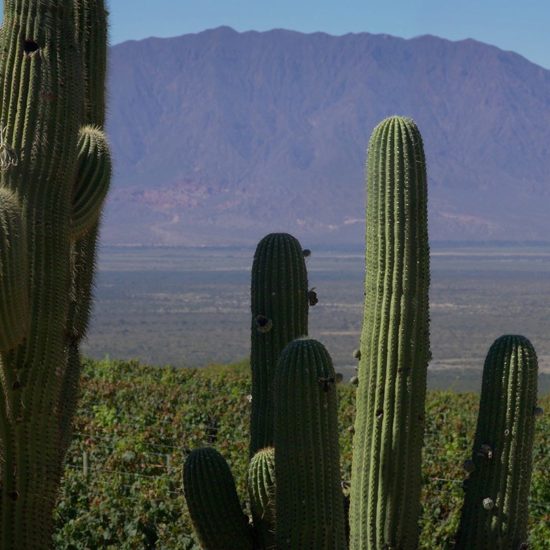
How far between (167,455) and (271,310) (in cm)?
596

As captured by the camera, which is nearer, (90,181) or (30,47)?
(30,47)

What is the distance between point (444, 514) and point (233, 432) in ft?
17.4

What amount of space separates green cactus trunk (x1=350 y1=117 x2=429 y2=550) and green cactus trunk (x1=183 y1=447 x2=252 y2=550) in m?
0.72

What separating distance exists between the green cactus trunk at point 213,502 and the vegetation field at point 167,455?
8.12ft

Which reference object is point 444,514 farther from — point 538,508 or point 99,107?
point 99,107

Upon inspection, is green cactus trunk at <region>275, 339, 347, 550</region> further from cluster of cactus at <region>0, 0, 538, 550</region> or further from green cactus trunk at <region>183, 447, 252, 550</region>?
green cactus trunk at <region>183, 447, 252, 550</region>

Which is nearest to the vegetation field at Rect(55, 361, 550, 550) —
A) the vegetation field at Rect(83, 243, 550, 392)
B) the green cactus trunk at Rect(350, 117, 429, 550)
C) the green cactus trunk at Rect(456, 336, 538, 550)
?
the green cactus trunk at Rect(456, 336, 538, 550)

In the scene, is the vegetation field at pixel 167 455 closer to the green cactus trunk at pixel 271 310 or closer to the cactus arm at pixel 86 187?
the green cactus trunk at pixel 271 310

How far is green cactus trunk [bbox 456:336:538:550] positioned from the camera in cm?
708

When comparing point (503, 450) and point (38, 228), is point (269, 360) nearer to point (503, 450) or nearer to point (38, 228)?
point (503, 450)

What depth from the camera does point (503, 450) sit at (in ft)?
23.3

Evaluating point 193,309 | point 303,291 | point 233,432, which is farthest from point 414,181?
point 193,309

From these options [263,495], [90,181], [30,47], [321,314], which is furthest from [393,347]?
[321,314]

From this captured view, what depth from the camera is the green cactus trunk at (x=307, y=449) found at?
6.49 meters
